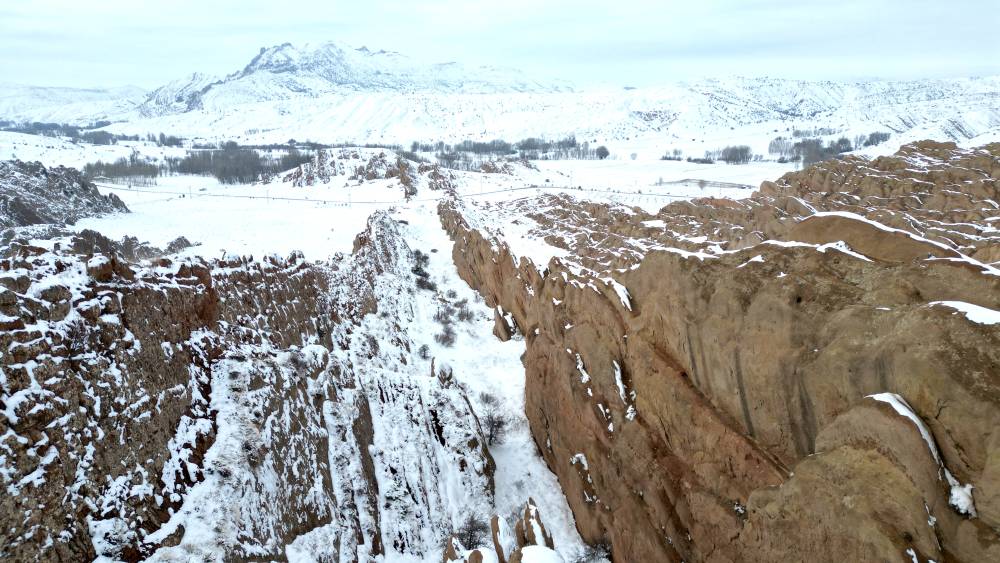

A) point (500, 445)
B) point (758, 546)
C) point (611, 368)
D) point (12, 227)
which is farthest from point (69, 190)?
point (758, 546)

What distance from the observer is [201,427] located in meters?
15.2

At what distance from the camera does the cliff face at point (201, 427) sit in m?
11.6

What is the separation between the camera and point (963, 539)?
7957mm

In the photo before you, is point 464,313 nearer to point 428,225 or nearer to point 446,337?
point 446,337

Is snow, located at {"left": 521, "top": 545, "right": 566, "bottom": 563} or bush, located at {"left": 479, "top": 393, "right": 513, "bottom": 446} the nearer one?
snow, located at {"left": 521, "top": 545, "right": 566, "bottom": 563}

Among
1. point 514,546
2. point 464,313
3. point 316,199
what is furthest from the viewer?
point 316,199

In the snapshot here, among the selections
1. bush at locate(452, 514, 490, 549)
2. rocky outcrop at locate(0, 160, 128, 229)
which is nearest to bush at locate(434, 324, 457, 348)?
bush at locate(452, 514, 490, 549)

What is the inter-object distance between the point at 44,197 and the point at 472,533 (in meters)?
96.2

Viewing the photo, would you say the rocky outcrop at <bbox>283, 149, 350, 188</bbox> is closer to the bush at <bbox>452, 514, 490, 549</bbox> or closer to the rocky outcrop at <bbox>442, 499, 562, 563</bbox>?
the bush at <bbox>452, 514, 490, 549</bbox>

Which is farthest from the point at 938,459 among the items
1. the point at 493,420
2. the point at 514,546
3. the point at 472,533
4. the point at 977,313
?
the point at 493,420

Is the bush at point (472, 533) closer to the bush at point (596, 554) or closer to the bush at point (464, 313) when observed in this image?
the bush at point (596, 554)

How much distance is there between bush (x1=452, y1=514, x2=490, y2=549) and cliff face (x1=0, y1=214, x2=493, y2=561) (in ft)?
1.91

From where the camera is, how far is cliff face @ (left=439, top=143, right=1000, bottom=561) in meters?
8.59

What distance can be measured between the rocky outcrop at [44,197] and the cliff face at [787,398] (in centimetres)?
7818
